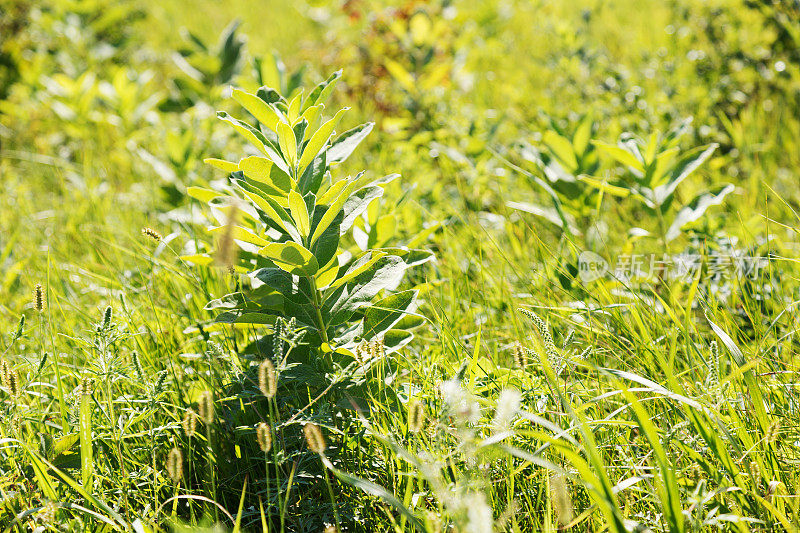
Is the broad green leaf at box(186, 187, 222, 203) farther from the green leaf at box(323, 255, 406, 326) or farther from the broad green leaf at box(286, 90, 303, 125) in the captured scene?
the green leaf at box(323, 255, 406, 326)

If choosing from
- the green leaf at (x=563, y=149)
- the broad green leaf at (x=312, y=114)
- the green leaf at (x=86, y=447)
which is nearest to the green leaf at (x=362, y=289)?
the broad green leaf at (x=312, y=114)

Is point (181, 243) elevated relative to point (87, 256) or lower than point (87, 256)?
elevated

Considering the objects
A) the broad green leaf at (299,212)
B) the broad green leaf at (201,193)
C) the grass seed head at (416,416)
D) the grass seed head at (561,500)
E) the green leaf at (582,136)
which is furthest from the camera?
the green leaf at (582,136)

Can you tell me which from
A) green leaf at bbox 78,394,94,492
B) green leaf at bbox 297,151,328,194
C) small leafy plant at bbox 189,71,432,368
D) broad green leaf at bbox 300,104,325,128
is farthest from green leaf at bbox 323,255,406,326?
green leaf at bbox 78,394,94,492

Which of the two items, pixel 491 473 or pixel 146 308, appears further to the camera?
pixel 146 308

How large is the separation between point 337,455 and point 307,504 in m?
0.14

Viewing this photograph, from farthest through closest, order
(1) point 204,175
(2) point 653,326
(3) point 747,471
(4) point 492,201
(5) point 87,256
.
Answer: (1) point 204,175, (4) point 492,201, (5) point 87,256, (2) point 653,326, (3) point 747,471

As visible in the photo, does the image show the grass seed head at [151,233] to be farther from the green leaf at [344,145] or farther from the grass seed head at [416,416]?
the grass seed head at [416,416]

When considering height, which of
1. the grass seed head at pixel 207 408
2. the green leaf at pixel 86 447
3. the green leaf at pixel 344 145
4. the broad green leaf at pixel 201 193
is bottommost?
the green leaf at pixel 86 447

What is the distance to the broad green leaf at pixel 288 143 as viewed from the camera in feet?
5.21

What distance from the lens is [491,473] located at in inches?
57.6

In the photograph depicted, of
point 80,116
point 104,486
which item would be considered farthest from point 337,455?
point 80,116

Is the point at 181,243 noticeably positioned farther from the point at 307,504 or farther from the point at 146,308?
the point at 307,504

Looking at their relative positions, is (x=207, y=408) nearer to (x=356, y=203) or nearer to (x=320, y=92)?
(x=356, y=203)
